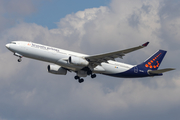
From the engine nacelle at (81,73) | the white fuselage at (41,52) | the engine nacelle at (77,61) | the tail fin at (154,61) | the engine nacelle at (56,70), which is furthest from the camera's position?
the tail fin at (154,61)

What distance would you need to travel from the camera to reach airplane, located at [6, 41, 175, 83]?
5238 cm

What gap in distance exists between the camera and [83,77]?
59969 mm

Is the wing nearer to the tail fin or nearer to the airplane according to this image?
the airplane

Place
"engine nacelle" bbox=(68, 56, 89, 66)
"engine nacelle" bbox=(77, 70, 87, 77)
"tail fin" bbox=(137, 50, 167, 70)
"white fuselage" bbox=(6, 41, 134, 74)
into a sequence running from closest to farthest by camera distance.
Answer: "white fuselage" bbox=(6, 41, 134, 74) < "engine nacelle" bbox=(68, 56, 89, 66) < "engine nacelle" bbox=(77, 70, 87, 77) < "tail fin" bbox=(137, 50, 167, 70)

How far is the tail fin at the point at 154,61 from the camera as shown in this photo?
203ft

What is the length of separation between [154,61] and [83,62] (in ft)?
55.3

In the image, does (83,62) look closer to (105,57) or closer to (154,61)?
(105,57)

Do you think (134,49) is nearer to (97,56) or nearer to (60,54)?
(97,56)

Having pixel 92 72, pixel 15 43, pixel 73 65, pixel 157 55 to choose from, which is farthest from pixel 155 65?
pixel 15 43

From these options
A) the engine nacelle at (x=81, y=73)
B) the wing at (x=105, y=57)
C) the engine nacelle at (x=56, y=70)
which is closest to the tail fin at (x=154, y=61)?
the wing at (x=105, y=57)

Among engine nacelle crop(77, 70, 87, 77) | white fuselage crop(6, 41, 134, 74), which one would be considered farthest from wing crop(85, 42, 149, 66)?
engine nacelle crop(77, 70, 87, 77)

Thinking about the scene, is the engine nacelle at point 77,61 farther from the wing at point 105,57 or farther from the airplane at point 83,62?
the wing at point 105,57

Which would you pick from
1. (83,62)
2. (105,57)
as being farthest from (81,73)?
(105,57)

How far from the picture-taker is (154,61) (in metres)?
62.9
